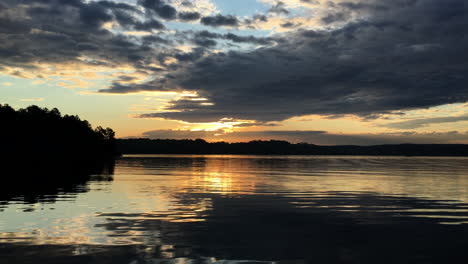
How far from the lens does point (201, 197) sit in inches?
1474

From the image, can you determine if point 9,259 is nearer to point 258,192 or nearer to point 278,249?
point 278,249

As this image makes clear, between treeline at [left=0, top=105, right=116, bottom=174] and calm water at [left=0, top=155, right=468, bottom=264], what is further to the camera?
treeline at [left=0, top=105, right=116, bottom=174]

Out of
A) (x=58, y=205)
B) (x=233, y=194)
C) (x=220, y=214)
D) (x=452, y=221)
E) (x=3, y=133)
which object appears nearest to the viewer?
(x=452, y=221)

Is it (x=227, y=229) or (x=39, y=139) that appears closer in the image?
(x=227, y=229)

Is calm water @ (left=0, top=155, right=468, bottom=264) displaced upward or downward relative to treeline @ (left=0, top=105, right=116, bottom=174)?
downward

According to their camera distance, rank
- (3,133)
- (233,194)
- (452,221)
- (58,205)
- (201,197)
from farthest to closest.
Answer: (3,133), (233,194), (201,197), (58,205), (452,221)

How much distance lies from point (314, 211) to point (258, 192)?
48.5ft

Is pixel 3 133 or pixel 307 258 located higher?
pixel 3 133

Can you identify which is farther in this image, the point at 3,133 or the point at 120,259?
the point at 3,133

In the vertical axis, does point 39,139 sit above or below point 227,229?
above

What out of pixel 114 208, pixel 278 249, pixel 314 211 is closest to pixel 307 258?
pixel 278 249

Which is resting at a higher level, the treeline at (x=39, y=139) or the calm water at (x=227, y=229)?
the treeline at (x=39, y=139)

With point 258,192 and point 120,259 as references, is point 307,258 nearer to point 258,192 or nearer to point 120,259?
point 120,259

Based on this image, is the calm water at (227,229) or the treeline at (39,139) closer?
the calm water at (227,229)
